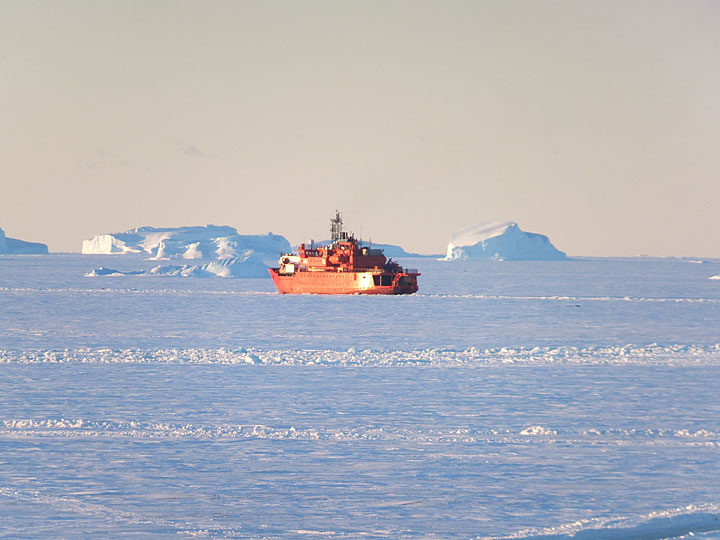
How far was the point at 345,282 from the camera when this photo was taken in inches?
3214

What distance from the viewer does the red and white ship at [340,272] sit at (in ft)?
265

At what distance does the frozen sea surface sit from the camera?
10.6 meters

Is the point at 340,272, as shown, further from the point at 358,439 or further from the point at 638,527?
the point at 638,527

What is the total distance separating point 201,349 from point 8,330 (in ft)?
37.3

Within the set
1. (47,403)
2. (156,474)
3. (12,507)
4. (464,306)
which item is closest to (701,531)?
(156,474)

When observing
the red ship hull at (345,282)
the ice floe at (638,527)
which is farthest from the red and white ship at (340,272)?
the ice floe at (638,527)

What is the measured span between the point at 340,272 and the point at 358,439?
221 feet

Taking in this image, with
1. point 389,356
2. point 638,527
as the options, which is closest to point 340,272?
point 389,356

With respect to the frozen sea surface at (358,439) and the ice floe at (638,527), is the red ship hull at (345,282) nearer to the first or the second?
the frozen sea surface at (358,439)

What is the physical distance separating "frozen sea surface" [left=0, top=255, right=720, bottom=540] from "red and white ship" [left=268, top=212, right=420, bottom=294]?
155 ft

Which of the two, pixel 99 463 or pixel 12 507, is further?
pixel 99 463

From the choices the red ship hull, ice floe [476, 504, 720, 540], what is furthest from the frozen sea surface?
the red ship hull

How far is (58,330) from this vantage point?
37500 millimetres

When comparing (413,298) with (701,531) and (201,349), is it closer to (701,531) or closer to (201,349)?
(201,349)
